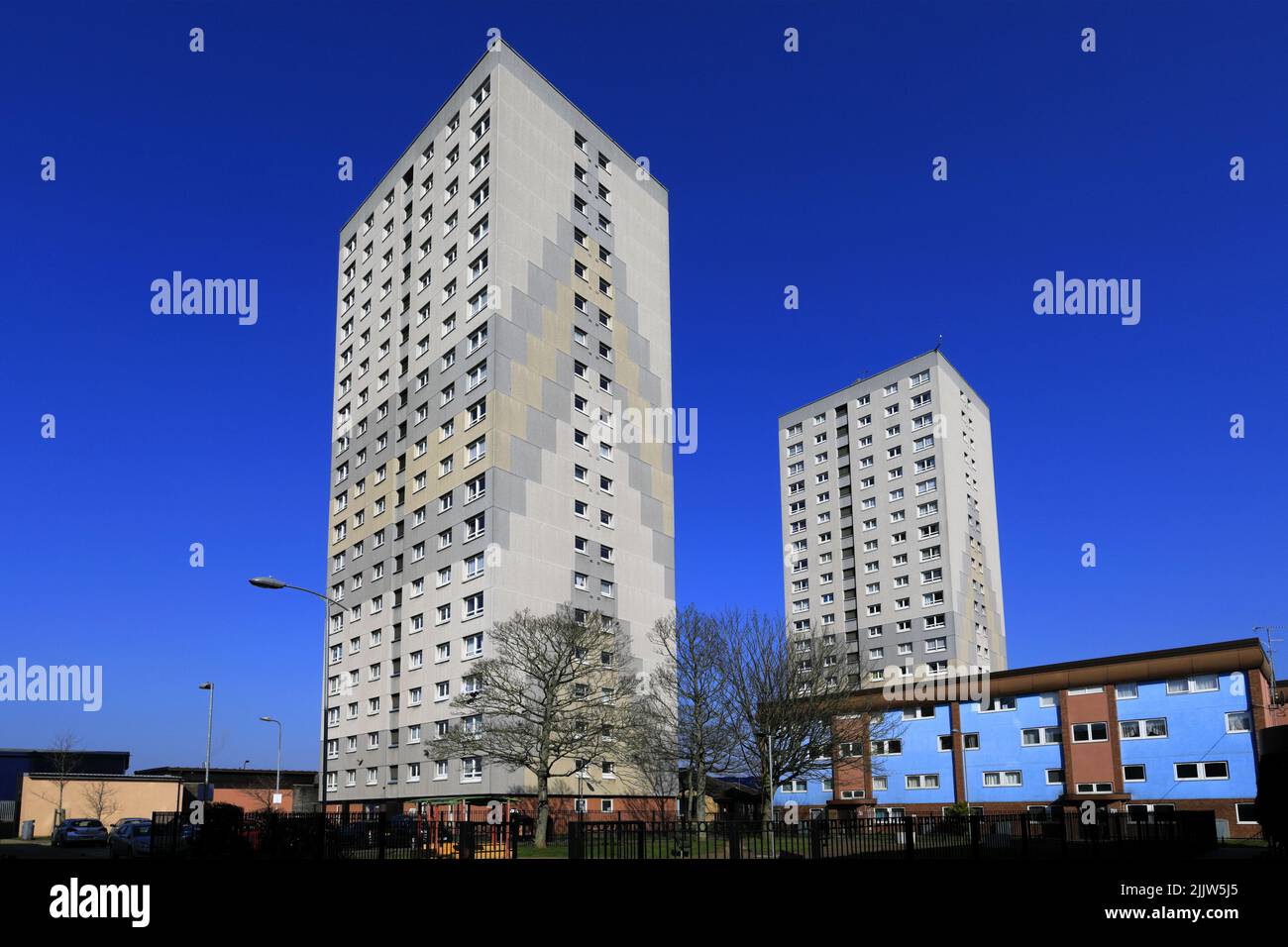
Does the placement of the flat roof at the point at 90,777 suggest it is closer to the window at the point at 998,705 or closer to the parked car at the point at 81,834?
the parked car at the point at 81,834

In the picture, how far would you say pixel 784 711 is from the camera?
56562 mm

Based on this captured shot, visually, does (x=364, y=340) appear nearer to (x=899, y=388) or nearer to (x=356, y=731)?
(x=356, y=731)

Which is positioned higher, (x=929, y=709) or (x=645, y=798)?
(x=929, y=709)

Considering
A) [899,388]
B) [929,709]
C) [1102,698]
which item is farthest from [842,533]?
[1102,698]

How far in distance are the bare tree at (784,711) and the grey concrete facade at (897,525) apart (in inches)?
1620

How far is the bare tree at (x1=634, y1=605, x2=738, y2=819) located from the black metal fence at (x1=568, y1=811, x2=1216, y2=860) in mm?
24312

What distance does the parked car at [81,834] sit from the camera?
4988cm

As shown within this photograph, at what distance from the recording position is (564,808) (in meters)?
55.2

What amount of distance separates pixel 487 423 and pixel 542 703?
60.6 ft

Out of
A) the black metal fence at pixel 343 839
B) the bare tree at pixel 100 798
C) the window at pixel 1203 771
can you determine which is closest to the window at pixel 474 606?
the black metal fence at pixel 343 839

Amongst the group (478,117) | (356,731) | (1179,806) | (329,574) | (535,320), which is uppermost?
(478,117)

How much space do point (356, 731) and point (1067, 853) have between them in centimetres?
5036
